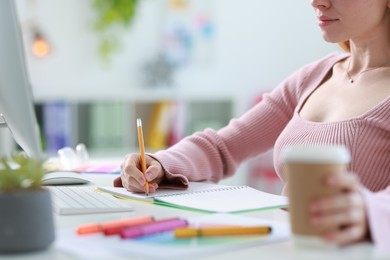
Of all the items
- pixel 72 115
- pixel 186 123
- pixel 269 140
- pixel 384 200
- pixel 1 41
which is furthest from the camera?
pixel 186 123

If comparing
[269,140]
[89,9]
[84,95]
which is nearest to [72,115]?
[84,95]

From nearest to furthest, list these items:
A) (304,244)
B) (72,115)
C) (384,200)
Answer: (304,244), (384,200), (72,115)

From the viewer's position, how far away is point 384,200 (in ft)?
3.05

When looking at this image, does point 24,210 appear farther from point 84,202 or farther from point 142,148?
point 142,148

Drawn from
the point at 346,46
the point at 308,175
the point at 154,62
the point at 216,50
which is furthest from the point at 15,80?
the point at 216,50

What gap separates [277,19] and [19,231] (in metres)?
Result: 3.65

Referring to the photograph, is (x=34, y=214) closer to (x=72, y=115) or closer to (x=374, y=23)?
(x=374, y=23)

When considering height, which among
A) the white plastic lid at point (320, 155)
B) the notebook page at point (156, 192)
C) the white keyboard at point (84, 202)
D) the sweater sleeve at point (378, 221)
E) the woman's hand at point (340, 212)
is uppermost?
the white plastic lid at point (320, 155)

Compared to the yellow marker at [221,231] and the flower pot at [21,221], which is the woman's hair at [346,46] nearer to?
the yellow marker at [221,231]

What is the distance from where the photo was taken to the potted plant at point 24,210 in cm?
84

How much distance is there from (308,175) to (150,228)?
9.8 inches

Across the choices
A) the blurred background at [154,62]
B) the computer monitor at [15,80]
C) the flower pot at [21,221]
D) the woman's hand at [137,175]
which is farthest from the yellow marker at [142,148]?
the blurred background at [154,62]

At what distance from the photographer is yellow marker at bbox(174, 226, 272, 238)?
0.91 meters

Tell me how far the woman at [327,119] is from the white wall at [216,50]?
2305 mm
